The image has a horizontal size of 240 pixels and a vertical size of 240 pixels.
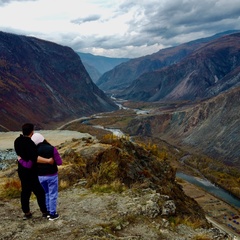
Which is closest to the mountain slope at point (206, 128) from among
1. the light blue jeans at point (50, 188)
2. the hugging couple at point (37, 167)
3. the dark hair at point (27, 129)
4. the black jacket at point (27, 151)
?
the light blue jeans at point (50, 188)

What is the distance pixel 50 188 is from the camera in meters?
10.9

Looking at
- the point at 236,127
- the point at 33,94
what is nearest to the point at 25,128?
the point at 236,127

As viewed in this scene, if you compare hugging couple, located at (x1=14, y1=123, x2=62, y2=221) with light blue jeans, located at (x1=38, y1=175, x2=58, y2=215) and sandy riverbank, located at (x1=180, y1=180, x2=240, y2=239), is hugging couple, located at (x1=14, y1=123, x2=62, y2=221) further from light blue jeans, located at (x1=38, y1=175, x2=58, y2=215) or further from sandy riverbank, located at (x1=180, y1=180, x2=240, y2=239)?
sandy riverbank, located at (x1=180, y1=180, x2=240, y2=239)

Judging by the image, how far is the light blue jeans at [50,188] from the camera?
10812mm

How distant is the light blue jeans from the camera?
10.8 meters

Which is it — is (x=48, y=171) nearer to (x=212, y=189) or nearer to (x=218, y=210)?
(x=218, y=210)

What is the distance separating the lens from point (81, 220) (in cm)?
1143

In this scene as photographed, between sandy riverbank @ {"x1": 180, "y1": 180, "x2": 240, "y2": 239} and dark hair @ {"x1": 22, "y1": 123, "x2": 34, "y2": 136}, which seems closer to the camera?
dark hair @ {"x1": 22, "y1": 123, "x2": 34, "y2": 136}

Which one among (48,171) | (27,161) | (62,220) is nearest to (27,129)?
(27,161)

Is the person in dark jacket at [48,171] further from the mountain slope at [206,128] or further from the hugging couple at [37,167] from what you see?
the mountain slope at [206,128]

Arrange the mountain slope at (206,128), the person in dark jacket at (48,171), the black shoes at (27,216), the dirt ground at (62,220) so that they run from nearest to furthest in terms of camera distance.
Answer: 1. the dirt ground at (62,220)
2. the person in dark jacket at (48,171)
3. the black shoes at (27,216)
4. the mountain slope at (206,128)

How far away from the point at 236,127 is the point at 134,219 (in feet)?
371

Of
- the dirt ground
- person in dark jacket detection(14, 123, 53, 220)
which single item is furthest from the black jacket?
the dirt ground

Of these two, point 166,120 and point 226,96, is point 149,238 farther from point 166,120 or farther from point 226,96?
point 166,120
